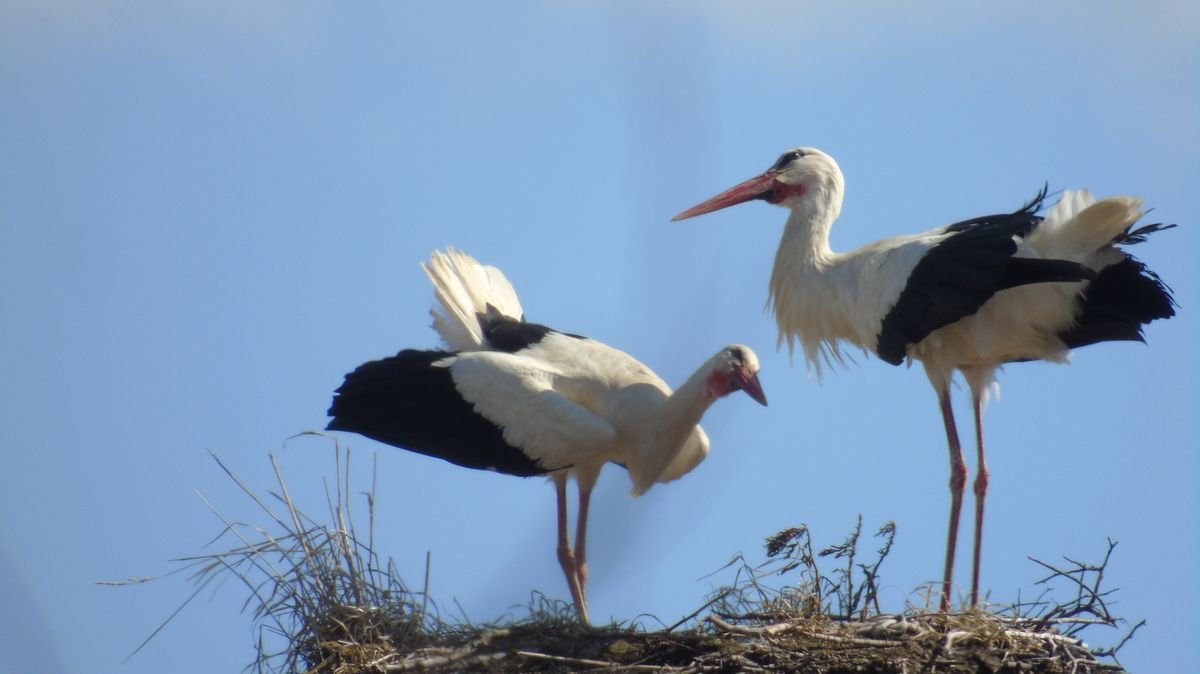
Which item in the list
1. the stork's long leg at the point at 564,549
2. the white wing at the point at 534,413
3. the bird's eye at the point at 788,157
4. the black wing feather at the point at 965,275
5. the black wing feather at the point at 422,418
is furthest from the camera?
the bird's eye at the point at 788,157

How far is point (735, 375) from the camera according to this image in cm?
792

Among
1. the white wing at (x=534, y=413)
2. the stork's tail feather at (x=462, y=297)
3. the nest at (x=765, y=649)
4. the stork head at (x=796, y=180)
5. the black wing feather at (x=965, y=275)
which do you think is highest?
the stork head at (x=796, y=180)

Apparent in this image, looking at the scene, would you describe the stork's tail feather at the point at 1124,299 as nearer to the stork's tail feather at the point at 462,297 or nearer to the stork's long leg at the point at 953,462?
the stork's long leg at the point at 953,462

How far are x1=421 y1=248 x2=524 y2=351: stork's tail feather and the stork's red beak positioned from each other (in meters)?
1.33

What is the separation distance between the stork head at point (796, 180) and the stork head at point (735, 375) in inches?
45.4

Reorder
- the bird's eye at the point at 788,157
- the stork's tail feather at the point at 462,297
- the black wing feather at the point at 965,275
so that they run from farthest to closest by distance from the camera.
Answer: the bird's eye at the point at 788,157 → the stork's tail feather at the point at 462,297 → the black wing feather at the point at 965,275

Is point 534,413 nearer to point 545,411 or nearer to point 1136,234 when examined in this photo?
point 545,411

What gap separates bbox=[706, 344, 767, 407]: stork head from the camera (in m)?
7.93

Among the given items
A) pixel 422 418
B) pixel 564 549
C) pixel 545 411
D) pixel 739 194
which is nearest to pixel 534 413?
pixel 545 411

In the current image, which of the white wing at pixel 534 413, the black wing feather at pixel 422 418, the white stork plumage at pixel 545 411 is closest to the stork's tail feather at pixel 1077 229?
the white stork plumage at pixel 545 411

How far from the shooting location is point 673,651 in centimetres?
649

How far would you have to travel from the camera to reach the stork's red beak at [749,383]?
7926 mm

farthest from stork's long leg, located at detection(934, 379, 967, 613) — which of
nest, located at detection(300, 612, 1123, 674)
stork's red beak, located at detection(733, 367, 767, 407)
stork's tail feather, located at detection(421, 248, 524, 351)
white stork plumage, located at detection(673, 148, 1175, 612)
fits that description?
stork's tail feather, located at detection(421, 248, 524, 351)

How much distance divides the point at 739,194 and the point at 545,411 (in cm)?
190
